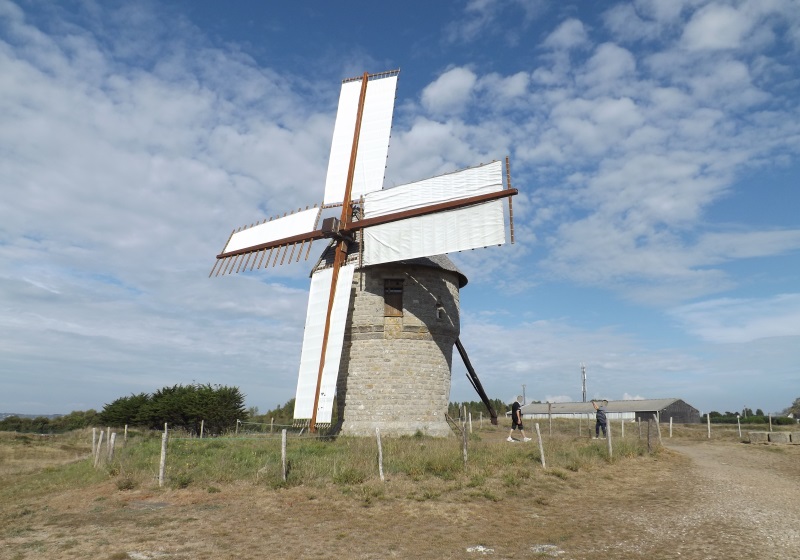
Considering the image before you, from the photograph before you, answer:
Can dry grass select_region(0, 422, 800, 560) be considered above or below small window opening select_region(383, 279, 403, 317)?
below

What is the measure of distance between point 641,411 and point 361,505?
48.3 metres

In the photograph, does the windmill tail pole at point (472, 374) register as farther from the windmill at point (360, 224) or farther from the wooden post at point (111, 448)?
the wooden post at point (111, 448)

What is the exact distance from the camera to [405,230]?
20.5 metres

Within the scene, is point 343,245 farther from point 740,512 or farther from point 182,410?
point 182,410

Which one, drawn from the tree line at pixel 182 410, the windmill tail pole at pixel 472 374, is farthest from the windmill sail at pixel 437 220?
the tree line at pixel 182 410

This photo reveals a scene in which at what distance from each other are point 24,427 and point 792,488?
2307 inches

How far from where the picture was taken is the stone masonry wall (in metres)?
21.0

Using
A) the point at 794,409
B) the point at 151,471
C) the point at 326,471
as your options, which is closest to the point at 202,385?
the point at 151,471

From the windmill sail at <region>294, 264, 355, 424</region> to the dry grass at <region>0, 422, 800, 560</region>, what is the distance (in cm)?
170

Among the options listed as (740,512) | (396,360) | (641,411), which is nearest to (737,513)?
(740,512)

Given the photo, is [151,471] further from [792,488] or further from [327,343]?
[792,488]

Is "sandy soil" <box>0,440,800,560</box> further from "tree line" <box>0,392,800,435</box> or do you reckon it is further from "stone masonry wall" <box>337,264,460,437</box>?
"tree line" <box>0,392,800,435</box>

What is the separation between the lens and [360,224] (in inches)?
840

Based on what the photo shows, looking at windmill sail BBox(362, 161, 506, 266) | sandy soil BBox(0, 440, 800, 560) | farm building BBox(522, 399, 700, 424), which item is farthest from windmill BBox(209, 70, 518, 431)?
farm building BBox(522, 399, 700, 424)
